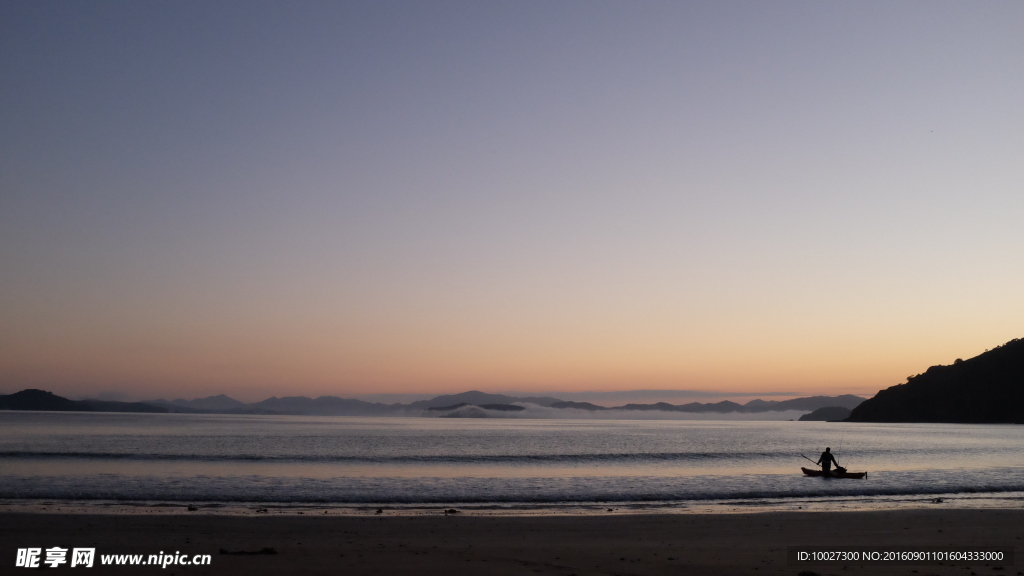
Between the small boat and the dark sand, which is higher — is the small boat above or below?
below

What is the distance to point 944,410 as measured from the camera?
14975 cm

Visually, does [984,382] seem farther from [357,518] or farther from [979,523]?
[357,518]

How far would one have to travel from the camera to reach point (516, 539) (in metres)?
14.4

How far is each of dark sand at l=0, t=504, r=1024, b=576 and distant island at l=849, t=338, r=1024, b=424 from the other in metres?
147

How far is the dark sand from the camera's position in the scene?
11227mm

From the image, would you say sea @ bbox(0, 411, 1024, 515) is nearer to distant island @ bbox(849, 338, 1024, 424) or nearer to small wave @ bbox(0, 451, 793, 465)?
small wave @ bbox(0, 451, 793, 465)

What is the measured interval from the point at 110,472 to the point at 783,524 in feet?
101

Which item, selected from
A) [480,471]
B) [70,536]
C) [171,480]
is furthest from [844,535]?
[171,480]

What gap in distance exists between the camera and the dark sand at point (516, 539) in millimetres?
11227

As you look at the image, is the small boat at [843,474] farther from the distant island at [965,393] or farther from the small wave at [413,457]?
the distant island at [965,393]

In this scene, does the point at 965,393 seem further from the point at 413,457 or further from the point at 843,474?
the point at 413,457

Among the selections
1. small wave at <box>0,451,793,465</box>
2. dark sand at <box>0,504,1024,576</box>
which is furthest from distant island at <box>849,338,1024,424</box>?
dark sand at <box>0,504,1024,576</box>

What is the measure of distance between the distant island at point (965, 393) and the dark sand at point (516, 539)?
147 meters

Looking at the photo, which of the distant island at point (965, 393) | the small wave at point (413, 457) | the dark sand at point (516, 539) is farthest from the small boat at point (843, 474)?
the distant island at point (965, 393)
